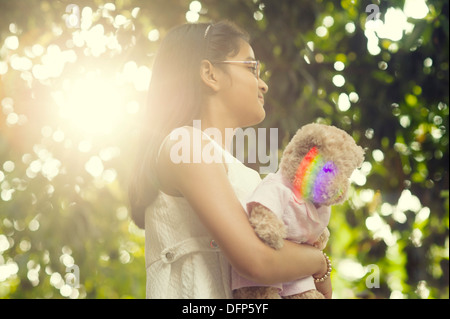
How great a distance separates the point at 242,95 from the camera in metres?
1.40

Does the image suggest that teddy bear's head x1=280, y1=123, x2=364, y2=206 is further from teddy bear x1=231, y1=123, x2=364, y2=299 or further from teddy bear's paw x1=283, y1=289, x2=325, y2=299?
teddy bear's paw x1=283, y1=289, x2=325, y2=299

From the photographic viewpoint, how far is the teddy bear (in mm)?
1205

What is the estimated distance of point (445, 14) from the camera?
9.17 feet

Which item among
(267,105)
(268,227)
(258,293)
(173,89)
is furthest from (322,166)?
(267,105)

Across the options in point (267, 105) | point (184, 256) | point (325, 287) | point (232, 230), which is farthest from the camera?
point (267, 105)

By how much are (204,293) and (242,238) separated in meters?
0.17

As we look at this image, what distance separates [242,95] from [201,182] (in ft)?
1.02

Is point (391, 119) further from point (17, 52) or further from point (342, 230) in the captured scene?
point (17, 52)

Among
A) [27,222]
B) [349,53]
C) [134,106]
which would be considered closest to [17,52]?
[134,106]

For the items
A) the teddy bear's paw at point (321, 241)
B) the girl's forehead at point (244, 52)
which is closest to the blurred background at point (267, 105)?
the girl's forehead at point (244, 52)

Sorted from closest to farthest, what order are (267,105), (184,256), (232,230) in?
(232,230)
(184,256)
(267,105)

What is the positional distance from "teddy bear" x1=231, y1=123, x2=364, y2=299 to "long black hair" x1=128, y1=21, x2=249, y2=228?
258 mm

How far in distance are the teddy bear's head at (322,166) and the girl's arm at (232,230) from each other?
121 millimetres

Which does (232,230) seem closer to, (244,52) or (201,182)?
(201,182)
